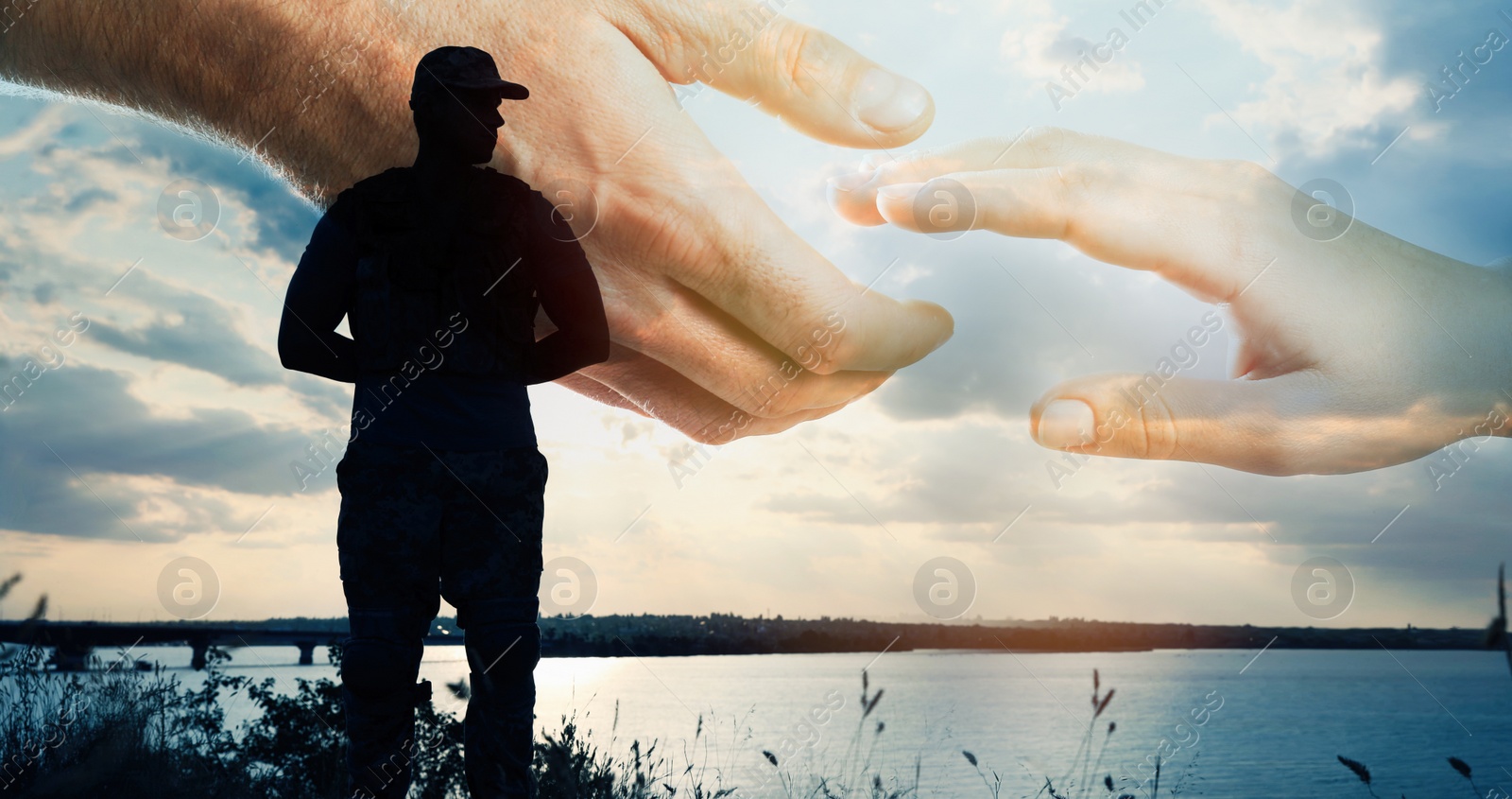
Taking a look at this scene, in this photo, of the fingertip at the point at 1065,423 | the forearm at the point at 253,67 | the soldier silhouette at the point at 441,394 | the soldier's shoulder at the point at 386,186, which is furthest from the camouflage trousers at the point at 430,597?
the fingertip at the point at 1065,423

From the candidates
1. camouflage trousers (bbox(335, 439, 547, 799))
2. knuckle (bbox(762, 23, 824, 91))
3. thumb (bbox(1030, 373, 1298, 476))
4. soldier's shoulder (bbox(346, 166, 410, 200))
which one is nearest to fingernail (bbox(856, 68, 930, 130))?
knuckle (bbox(762, 23, 824, 91))

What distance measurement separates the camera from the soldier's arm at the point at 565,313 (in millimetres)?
2059

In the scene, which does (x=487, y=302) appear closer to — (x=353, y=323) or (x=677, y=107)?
(x=353, y=323)

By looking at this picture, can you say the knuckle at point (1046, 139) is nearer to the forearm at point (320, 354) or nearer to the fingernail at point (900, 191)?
the fingernail at point (900, 191)

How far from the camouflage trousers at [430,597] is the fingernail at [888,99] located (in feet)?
4.61

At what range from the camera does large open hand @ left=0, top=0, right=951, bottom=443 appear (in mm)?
2285

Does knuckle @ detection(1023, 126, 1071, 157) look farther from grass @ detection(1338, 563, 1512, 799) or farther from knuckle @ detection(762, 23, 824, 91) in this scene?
grass @ detection(1338, 563, 1512, 799)

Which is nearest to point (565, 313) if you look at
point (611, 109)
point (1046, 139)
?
point (611, 109)

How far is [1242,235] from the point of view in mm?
3002

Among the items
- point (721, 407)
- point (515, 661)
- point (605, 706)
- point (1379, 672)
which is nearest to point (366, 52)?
point (721, 407)

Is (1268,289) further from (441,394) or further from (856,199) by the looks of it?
(441,394)

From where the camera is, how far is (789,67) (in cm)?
251

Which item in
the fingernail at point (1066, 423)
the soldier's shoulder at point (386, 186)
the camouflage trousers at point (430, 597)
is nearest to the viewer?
the camouflage trousers at point (430, 597)

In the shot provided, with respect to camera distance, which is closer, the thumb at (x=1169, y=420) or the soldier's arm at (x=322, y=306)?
the soldier's arm at (x=322, y=306)
